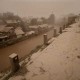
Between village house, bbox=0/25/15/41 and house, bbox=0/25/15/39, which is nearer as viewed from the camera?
village house, bbox=0/25/15/41

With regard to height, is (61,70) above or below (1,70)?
above

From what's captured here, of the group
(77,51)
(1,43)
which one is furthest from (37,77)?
(1,43)

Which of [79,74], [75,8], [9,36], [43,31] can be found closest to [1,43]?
[9,36]

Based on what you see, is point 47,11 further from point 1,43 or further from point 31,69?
point 31,69

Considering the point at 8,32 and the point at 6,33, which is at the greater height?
the point at 8,32

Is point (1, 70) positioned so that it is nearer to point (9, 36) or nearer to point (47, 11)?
point (9, 36)

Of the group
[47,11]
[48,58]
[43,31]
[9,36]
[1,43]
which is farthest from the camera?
[47,11]

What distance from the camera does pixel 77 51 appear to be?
7207mm

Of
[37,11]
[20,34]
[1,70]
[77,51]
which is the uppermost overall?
[37,11]

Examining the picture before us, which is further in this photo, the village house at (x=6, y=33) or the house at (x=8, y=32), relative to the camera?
the house at (x=8, y=32)

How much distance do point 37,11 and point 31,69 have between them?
85159 mm

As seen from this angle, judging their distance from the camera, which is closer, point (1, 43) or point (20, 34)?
point (1, 43)

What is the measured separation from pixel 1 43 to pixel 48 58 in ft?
46.9

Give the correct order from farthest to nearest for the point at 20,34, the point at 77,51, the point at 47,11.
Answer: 1. the point at 47,11
2. the point at 20,34
3. the point at 77,51
